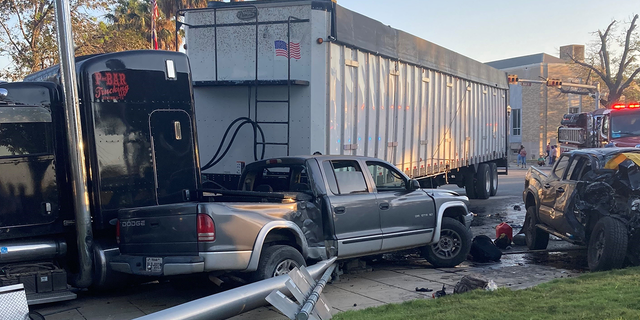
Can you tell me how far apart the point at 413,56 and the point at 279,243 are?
22.5 ft

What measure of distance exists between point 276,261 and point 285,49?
4135 millimetres

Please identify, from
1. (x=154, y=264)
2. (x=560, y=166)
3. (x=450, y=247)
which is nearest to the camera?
(x=154, y=264)

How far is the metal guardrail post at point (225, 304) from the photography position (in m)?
4.72

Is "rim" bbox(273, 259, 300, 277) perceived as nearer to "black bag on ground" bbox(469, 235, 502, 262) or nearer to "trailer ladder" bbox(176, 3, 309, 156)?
"trailer ladder" bbox(176, 3, 309, 156)

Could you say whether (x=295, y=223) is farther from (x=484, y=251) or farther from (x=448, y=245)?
(x=484, y=251)

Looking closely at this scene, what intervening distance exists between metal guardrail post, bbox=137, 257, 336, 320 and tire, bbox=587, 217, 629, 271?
14.6 ft

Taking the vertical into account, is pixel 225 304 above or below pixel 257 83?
below

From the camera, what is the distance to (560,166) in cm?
1009

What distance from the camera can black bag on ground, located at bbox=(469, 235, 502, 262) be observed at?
9.09 metres

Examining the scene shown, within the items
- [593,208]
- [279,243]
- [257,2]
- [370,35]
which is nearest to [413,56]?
[370,35]

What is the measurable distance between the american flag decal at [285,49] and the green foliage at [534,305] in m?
4.77

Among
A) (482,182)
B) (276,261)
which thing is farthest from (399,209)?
(482,182)

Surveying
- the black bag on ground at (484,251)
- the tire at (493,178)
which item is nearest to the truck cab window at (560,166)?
the black bag on ground at (484,251)

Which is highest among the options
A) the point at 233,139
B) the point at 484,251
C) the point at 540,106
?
the point at 540,106
